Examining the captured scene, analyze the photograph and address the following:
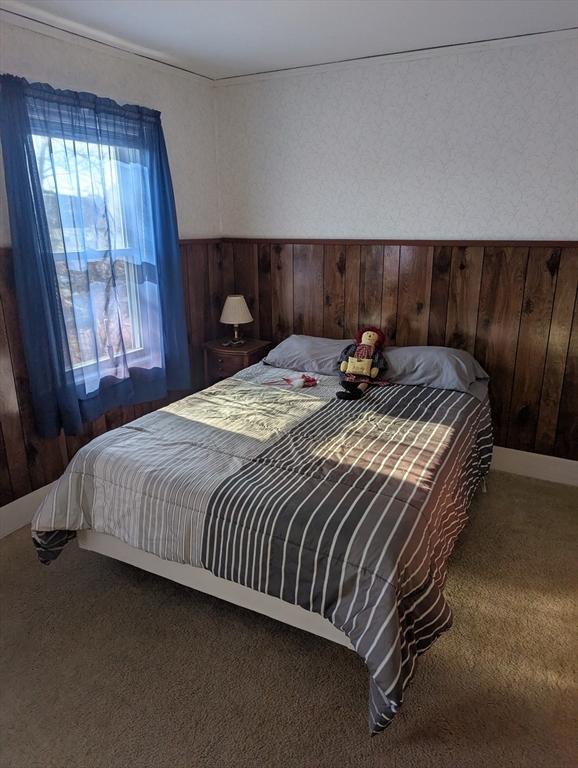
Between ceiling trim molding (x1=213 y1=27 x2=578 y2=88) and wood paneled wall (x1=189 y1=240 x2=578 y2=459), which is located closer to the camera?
ceiling trim molding (x1=213 y1=27 x2=578 y2=88)

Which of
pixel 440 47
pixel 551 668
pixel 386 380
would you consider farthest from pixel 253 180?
pixel 551 668

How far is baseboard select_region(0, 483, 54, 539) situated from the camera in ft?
8.61

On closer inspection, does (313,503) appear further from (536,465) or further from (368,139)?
(368,139)

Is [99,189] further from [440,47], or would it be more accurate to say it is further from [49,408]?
[440,47]

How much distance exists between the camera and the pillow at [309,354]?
3230mm

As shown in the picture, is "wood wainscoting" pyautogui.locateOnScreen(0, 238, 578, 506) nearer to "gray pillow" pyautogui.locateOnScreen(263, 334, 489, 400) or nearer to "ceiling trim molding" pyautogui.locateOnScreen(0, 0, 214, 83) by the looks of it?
"gray pillow" pyautogui.locateOnScreen(263, 334, 489, 400)

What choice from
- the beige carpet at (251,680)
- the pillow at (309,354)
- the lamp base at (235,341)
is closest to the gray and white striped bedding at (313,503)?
the beige carpet at (251,680)

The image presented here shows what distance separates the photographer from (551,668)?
6.02ft

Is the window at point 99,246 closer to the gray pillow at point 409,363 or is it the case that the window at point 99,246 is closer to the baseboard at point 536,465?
the gray pillow at point 409,363

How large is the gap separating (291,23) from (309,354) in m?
1.73

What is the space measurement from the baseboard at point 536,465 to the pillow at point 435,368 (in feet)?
1.72

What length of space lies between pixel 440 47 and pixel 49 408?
2829 millimetres

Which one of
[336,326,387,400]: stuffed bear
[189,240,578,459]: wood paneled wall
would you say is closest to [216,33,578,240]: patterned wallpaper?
[189,240,578,459]: wood paneled wall

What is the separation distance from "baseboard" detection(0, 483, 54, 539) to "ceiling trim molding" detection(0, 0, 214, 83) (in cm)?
222
